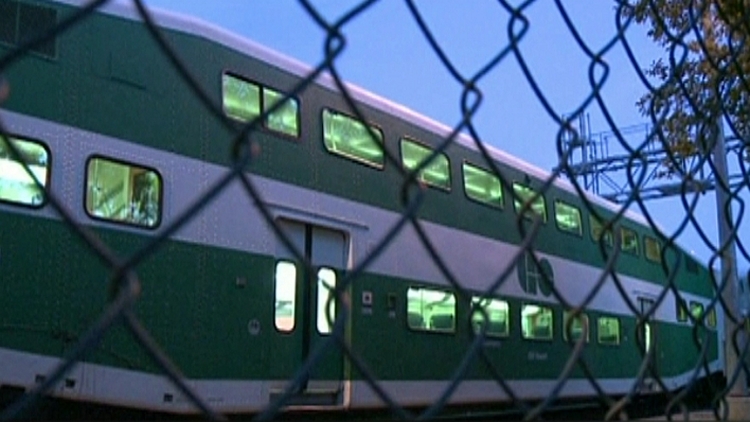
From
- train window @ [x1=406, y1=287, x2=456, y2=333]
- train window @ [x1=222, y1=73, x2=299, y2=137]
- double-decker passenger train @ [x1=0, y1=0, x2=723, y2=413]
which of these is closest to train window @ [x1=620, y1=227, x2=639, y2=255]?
double-decker passenger train @ [x1=0, y1=0, x2=723, y2=413]

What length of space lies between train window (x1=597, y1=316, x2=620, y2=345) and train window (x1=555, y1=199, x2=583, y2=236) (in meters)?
1.53

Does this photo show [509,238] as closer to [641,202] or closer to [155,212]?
[155,212]

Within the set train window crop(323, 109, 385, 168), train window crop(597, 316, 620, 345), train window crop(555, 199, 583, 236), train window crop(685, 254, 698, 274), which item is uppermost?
train window crop(323, 109, 385, 168)

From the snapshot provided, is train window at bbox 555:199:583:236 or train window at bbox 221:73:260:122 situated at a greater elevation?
train window at bbox 221:73:260:122

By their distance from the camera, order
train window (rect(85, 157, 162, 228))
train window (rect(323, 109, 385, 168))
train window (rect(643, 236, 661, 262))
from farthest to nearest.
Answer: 1. train window (rect(643, 236, 661, 262))
2. train window (rect(323, 109, 385, 168))
3. train window (rect(85, 157, 162, 228))

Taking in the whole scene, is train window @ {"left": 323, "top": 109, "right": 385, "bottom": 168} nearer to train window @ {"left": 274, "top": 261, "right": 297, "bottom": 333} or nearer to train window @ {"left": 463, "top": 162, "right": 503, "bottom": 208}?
train window @ {"left": 274, "top": 261, "right": 297, "bottom": 333}

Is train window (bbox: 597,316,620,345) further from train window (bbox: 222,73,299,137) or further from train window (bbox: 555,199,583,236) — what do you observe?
train window (bbox: 222,73,299,137)

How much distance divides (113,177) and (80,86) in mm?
648

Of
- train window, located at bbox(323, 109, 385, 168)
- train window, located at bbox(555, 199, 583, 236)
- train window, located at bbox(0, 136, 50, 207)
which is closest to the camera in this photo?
train window, located at bbox(0, 136, 50, 207)

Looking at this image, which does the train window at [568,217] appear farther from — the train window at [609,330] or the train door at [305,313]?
the train door at [305,313]

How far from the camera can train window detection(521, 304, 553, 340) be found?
376 inches

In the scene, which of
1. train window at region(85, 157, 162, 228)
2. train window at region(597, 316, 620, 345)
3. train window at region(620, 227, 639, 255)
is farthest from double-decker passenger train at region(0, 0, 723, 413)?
train window at region(620, 227, 639, 255)

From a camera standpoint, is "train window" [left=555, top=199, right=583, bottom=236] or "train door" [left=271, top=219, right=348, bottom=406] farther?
"train window" [left=555, top=199, right=583, bottom=236]

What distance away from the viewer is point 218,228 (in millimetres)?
6051
